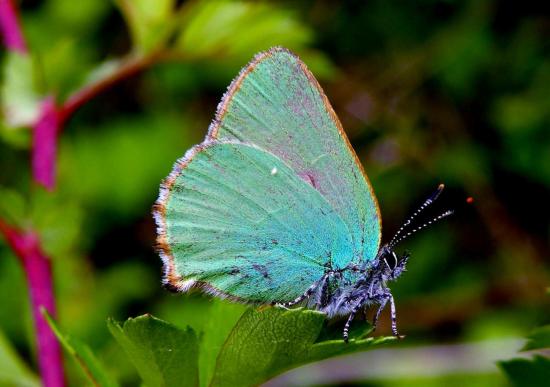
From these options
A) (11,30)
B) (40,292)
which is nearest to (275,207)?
(40,292)

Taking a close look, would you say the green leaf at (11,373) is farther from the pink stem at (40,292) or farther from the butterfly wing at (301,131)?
the butterfly wing at (301,131)

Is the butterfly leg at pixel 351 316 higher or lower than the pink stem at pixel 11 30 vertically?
lower

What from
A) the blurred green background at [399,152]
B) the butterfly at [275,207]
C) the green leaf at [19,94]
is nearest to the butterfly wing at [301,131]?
the butterfly at [275,207]

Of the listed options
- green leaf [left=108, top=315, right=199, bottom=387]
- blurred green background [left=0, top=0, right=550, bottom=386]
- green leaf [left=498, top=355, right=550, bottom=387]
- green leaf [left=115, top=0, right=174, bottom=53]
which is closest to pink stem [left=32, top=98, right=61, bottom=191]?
green leaf [left=115, top=0, right=174, bottom=53]

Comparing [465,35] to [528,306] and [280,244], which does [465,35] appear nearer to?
[528,306]

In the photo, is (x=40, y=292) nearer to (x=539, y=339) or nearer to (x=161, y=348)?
(x=161, y=348)

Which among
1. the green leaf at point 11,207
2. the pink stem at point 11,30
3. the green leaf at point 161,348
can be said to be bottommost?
the green leaf at point 161,348
